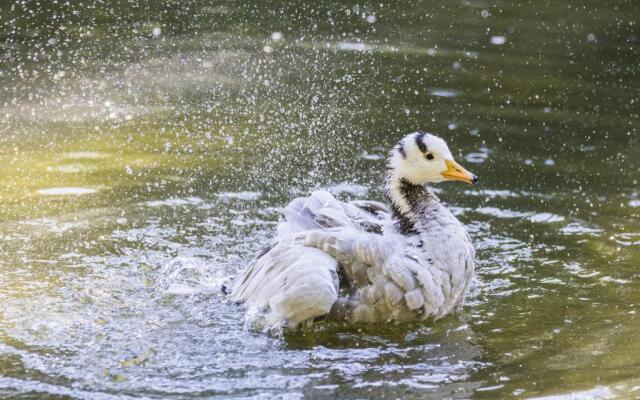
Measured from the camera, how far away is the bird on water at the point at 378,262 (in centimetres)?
655

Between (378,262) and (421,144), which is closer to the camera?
(378,262)

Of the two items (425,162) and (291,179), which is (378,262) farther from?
(291,179)

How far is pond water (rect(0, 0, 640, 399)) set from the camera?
6.23 meters

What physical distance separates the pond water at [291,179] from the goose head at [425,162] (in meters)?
0.89

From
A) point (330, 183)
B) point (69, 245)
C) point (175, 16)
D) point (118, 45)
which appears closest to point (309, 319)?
point (69, 245)

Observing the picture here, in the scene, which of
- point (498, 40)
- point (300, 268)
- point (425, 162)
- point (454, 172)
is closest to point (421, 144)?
point (425, 162)

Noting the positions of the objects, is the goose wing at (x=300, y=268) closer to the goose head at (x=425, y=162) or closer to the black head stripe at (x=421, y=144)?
the goose head at (x=425, y=162)

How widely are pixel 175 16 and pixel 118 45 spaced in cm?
150

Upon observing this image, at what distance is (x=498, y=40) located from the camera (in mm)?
13797

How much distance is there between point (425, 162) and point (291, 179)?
7.86 ft

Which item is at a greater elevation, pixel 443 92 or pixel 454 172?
pixel 443 92

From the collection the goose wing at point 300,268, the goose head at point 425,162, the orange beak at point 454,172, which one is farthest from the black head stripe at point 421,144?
the goose wing at point 300,268

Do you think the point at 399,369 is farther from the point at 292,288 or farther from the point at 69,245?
the point at 69,245

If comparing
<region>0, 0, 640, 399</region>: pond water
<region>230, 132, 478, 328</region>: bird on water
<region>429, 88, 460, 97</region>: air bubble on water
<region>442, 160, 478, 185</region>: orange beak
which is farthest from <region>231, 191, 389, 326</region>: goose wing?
<region>429, 88, 460, 97</region>: air bubble on water
